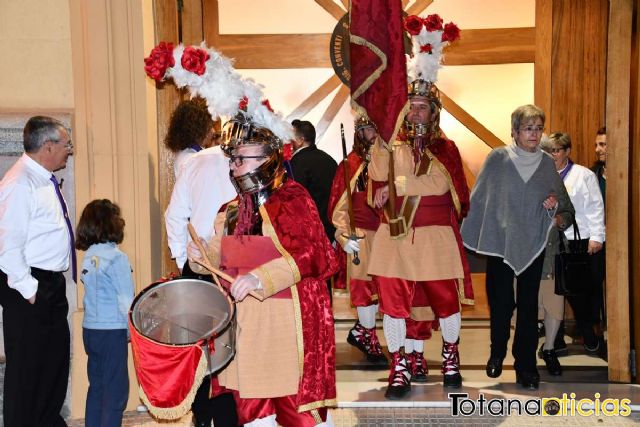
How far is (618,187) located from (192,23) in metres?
3.17

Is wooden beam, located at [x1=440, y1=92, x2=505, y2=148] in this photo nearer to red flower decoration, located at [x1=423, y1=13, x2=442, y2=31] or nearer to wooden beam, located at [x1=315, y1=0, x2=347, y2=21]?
wooden beam, located at [x1=315, y1=0, x2=347, y2=21]

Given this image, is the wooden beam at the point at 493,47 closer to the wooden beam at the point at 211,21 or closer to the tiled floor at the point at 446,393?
the wooden beam at the point at 211,21

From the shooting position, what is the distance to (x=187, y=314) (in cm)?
326

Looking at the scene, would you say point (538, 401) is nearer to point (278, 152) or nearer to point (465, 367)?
point (465, 367)

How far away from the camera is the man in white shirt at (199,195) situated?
434cm

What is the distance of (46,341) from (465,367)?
299 centimetres

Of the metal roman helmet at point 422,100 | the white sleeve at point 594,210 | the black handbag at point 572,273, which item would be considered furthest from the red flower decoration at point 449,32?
the white sleeve at point 594,210

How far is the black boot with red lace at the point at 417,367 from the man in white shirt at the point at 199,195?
70.5 inches

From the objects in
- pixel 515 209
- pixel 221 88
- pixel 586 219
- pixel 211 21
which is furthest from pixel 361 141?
pixel 221 88

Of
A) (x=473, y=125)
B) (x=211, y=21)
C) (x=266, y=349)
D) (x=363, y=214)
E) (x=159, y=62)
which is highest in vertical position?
(x=211, y=21)

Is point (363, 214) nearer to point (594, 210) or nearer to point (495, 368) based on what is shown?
point (495, 368)

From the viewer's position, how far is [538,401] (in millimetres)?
4914

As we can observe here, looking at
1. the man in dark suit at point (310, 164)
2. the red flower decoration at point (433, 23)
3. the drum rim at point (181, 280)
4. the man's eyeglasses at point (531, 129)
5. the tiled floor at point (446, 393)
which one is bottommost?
the tiled floor at point (446, 393)

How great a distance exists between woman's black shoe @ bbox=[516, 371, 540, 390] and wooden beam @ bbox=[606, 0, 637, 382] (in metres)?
0.59
